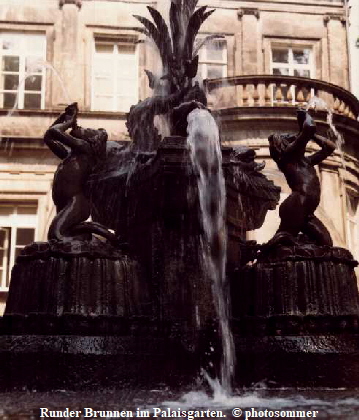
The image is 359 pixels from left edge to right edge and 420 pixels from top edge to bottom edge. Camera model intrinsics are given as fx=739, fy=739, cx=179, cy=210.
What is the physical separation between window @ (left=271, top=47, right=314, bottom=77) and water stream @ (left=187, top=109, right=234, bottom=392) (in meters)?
15.9

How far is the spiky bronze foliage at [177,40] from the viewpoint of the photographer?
23.5 ft

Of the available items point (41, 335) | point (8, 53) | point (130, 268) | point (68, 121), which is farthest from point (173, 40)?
point (8, 53)

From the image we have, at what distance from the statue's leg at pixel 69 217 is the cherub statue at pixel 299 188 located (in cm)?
160

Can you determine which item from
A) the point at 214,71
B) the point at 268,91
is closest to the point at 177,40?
the point at 268,91

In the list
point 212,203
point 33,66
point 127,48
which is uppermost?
point 127,48

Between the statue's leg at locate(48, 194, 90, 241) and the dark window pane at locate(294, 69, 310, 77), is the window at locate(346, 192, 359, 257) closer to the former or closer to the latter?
the dark window pane at locate(294, 69, 310, 77)

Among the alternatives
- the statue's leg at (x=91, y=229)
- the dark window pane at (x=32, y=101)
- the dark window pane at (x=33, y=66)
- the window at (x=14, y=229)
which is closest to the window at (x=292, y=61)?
the dark window pane at (x=33, y=66)

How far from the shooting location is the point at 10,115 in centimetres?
1995

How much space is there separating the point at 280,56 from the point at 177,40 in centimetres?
1538

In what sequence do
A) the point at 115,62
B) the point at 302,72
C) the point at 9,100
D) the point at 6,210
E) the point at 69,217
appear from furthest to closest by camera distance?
the point at 302,72
the point at 115,62
the point at 9,100
the point at 6,210
the point at 69,217

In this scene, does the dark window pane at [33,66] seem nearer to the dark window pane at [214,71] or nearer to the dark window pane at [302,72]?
the dark window pane at [214,71]

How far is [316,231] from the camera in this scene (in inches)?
253

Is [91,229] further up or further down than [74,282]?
further up

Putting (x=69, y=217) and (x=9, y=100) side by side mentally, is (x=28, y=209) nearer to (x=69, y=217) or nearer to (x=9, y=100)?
(x=9, y=100)
